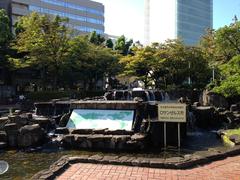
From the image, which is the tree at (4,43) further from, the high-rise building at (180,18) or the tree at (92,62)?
the high-rise building at (180,18)

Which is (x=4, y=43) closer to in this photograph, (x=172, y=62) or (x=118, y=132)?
(x=172, y=62)

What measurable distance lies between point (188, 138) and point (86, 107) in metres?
5.92

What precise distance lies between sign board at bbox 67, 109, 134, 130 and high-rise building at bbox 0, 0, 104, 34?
2160 inches

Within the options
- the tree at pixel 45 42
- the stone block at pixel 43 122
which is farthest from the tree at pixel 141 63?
the stone block at pixel 43 122

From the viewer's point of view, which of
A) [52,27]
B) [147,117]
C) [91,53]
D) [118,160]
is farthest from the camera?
[91,53]

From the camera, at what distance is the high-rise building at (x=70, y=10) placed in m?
69.6

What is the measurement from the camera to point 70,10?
85.2 metres

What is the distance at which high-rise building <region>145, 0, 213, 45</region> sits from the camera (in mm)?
123938

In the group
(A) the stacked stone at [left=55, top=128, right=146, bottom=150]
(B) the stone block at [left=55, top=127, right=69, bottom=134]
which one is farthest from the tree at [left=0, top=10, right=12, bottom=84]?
(A) the stacked stone at [left=55, top=128, right=146, bottom=150]

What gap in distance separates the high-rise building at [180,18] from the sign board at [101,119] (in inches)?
4070

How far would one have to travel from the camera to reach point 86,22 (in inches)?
3519

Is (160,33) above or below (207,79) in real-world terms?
above

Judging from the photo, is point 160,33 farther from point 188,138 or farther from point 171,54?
point 188,138

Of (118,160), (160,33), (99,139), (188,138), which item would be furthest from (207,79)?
(160,33)
